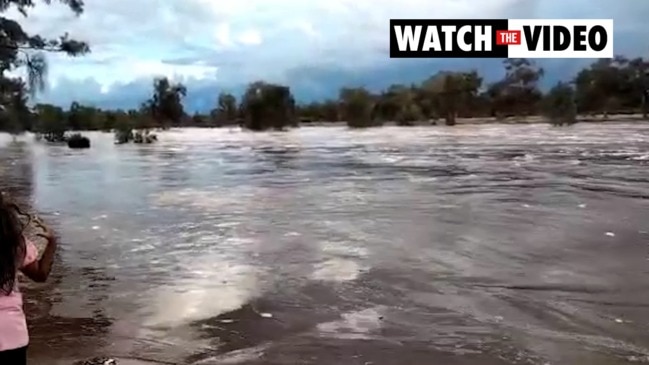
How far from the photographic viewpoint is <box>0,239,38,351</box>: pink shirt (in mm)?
1702

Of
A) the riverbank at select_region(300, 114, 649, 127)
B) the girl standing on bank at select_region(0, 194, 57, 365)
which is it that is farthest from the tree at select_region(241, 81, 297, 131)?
the girl standing on bank at select_region(0, 194, 57, 365)

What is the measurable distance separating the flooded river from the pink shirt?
1.48m

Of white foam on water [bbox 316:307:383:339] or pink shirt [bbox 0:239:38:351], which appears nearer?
pink shirt [bbox 0:239:38:351]

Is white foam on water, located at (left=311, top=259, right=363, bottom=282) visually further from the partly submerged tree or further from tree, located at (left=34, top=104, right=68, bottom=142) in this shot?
tree, located at (left=34, top=104, right=68, bottom=142)

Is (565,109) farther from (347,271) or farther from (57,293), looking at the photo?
(57,293)

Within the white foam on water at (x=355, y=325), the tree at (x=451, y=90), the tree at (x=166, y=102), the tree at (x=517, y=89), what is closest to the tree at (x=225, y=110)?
the tree at (x=166, y=102)

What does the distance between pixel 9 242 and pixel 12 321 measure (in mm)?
181

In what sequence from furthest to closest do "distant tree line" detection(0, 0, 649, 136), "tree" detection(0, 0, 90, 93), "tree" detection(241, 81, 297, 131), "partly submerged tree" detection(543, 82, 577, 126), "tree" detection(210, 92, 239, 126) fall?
"tree" detection(210, 92, 239, 126) < "tree" detection(241, 81, 297, 131) < "partly submerged tree" detection(543, 82, 577, 126) < "distant tree line" detection(0, 0, 649, 136) < "tree" detection(0, 0, 90, 93)

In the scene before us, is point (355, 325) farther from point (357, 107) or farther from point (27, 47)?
point (357, 107)

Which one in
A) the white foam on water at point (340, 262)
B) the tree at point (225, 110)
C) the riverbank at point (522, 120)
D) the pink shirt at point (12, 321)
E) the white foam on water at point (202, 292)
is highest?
the tree at point (225, 110)

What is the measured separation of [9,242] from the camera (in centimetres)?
166

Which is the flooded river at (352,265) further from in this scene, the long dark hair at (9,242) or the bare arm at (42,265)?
the long dark hair at (9,242)

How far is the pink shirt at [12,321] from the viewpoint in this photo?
1702 mm

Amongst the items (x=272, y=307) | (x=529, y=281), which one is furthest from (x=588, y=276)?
(x=272, y=307)
